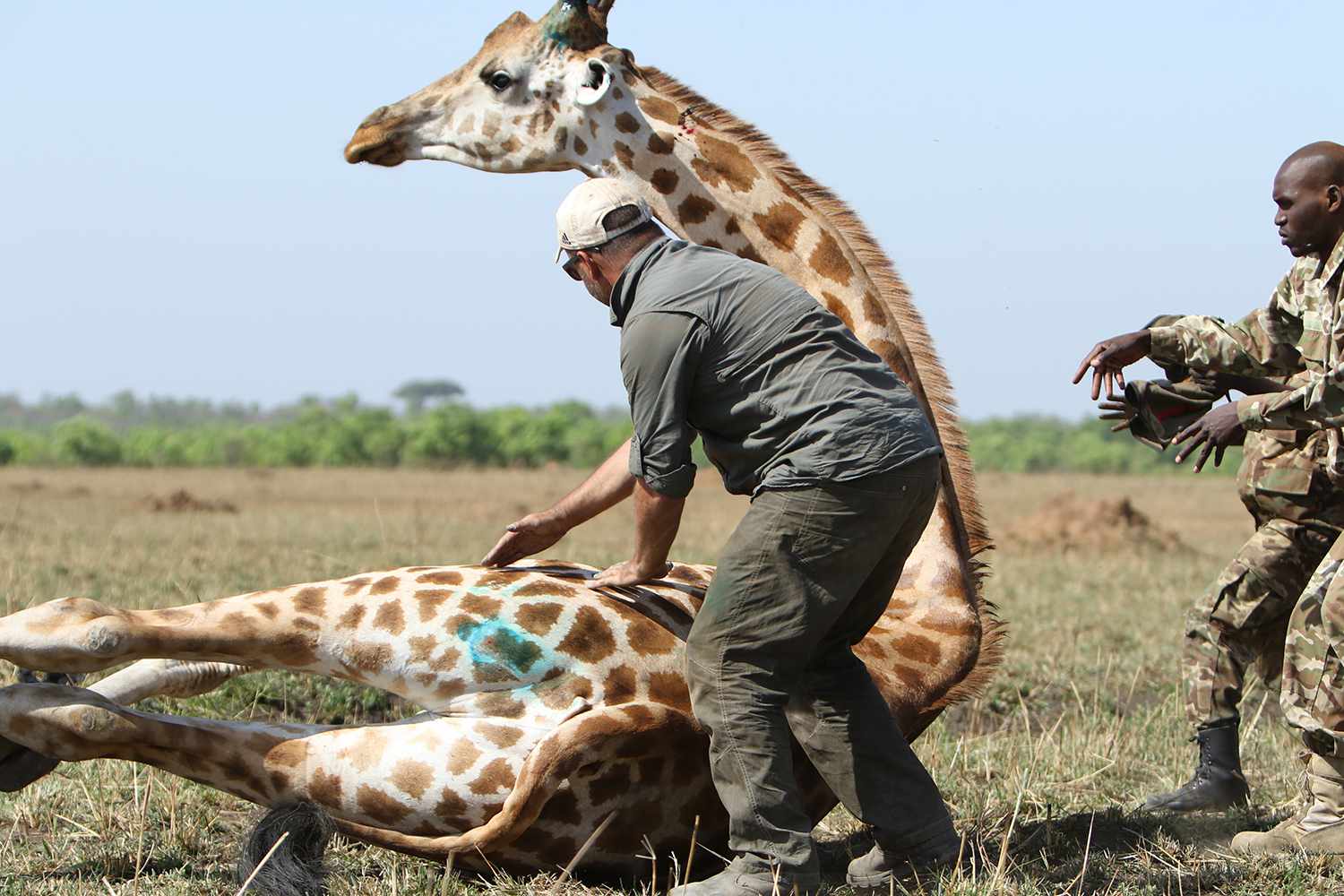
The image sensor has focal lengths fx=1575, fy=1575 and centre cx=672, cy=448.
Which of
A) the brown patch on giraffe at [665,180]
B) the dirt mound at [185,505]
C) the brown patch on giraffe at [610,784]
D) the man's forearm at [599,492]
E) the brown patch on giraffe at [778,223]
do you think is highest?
the brown patch on giraffe at [665,180]

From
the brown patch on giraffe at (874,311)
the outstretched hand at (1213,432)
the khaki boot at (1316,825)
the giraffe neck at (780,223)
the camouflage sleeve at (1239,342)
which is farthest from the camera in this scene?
the brown patch on giraffe at (874,311)

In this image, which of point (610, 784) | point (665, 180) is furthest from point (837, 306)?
point (610, 784)

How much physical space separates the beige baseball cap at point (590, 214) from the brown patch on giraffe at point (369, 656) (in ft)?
4.06

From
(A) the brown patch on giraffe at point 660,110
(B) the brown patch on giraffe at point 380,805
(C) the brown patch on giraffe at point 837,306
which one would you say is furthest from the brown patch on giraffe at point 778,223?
(B) the brown patch on giraffe at point 380,805

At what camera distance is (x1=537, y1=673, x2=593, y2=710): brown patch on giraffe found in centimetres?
432

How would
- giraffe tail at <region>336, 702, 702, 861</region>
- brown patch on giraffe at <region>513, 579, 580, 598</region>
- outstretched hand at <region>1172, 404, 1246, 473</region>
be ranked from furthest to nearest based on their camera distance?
outstretched hand at <region>1172, 404, 1246, 473</region>
brown patch on giraffe at <region>513, 579, 580, 598</region>
giraffe tail at <region>336, 702, 702, 861</region>

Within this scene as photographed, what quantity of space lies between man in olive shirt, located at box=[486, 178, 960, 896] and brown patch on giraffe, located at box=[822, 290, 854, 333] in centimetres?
120

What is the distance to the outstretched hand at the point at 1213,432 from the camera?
463 cm

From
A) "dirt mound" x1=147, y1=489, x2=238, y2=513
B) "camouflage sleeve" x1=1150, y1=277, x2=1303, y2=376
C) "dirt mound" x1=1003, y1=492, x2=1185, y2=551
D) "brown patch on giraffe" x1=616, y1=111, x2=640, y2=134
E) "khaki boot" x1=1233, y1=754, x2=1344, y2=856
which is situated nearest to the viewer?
"khaki boot" x1=1233, y1=754, x2=1344, y2=856

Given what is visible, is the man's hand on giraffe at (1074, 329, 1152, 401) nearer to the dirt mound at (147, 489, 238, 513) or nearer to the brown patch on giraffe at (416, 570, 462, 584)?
the brown patch on giraffe at (416, 570, 462, 584)

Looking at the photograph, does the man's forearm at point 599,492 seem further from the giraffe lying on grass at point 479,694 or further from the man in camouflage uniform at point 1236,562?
the man in camouflage uniform at point 1236,562

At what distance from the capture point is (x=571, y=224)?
4.09m

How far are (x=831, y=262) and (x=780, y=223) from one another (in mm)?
239

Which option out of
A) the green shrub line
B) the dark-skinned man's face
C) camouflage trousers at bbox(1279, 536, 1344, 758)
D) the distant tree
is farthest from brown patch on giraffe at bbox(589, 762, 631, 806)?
the distant tree
